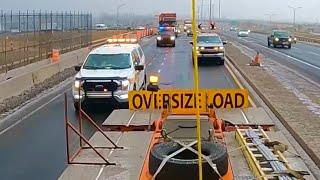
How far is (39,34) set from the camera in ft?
137

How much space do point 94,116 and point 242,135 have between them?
22.8ft

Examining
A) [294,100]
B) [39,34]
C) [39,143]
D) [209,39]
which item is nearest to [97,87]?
[39,143]

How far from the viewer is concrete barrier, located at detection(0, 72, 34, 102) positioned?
18625 millimetres

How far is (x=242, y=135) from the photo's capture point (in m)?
9.46

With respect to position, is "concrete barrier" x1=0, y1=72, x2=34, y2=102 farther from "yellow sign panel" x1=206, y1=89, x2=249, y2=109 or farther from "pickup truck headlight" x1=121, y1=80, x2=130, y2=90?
"yellow sign panel" x1=206, y1=89, x2=249, y2=109

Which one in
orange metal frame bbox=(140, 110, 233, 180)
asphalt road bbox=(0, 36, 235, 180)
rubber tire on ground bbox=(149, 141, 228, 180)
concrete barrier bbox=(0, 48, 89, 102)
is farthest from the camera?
concrete barrier bbox=(0, 48, 89, 102)

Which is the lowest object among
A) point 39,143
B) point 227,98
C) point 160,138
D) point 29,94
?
point 39,143

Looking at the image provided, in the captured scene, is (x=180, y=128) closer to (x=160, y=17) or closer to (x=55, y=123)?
(x=55, y=123)

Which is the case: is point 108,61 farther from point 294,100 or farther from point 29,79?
point 294,100

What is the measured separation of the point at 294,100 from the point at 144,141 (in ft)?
29.6

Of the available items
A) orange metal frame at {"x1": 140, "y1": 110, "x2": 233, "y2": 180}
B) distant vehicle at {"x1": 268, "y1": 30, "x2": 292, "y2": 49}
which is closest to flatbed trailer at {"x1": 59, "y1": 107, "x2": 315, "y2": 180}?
orange metal frame at {"x1": 140, "y1": 110, "x2": 233, "y2": 180}

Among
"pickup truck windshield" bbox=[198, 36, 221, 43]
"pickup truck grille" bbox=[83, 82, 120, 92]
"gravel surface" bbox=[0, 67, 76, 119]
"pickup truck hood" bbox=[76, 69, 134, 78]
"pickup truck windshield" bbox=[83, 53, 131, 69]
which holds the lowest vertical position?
"gravel surface" bbox=[0, 67, 76, 119]

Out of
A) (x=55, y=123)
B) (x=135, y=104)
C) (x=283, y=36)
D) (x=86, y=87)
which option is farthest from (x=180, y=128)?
(x=283, y=36)

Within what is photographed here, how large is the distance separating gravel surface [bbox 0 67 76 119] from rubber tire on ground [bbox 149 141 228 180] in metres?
9.93
